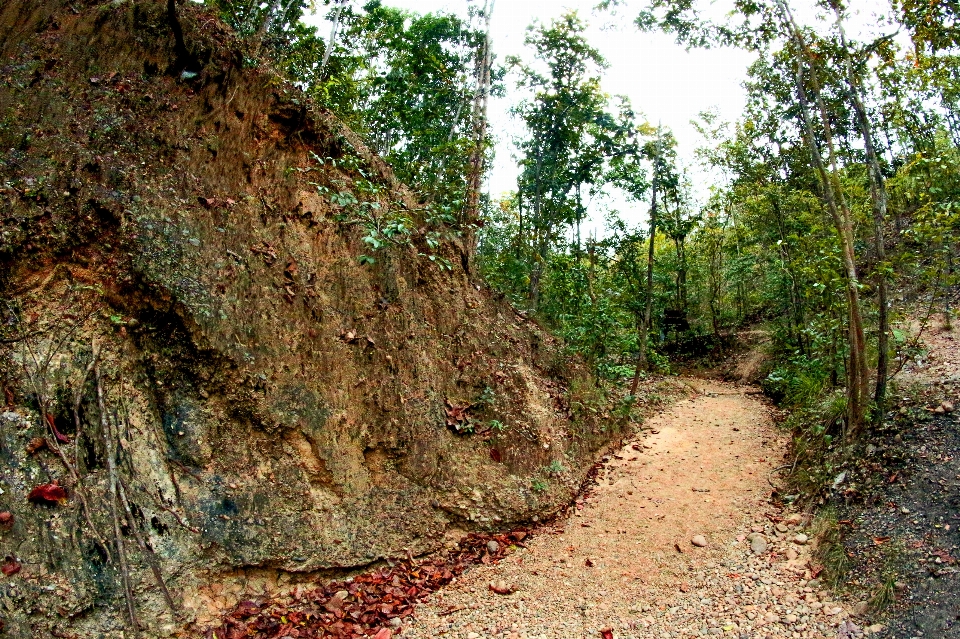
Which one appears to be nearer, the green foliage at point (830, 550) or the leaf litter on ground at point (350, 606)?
the leaf litter on ground at point (350, 606)

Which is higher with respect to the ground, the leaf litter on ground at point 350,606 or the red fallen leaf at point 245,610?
the red fallen leaf at point 245,610

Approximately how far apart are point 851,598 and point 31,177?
739 centimetres

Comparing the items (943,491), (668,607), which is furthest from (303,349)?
(943,491)

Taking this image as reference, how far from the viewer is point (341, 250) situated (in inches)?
214

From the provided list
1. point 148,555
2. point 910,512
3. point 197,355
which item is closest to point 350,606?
point 148,555

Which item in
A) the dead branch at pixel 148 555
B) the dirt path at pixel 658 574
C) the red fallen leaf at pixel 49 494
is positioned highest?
the red fallen leaf at pixel 49 494

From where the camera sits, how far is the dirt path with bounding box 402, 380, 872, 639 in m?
4.01

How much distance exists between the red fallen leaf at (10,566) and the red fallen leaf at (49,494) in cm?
33

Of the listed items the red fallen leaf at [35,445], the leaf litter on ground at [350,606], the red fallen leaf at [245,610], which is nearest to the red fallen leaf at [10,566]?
the red fallen leaf at [35,445]

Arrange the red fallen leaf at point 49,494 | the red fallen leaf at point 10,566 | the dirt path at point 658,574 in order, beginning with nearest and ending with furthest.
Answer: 1. the red fallen leaf at point 10,566
2. the red fallen leaf at point 49,494
3. the dirt path at point 658,574

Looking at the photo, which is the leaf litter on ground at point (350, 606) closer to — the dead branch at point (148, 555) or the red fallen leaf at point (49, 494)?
the dead branch at point (148, 555)

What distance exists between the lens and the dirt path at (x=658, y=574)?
4.01m

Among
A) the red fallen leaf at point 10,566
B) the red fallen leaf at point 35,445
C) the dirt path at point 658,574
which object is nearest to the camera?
the red fallen leaf at point 10,566

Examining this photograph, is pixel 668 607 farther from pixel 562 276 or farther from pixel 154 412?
pixel 562 276
